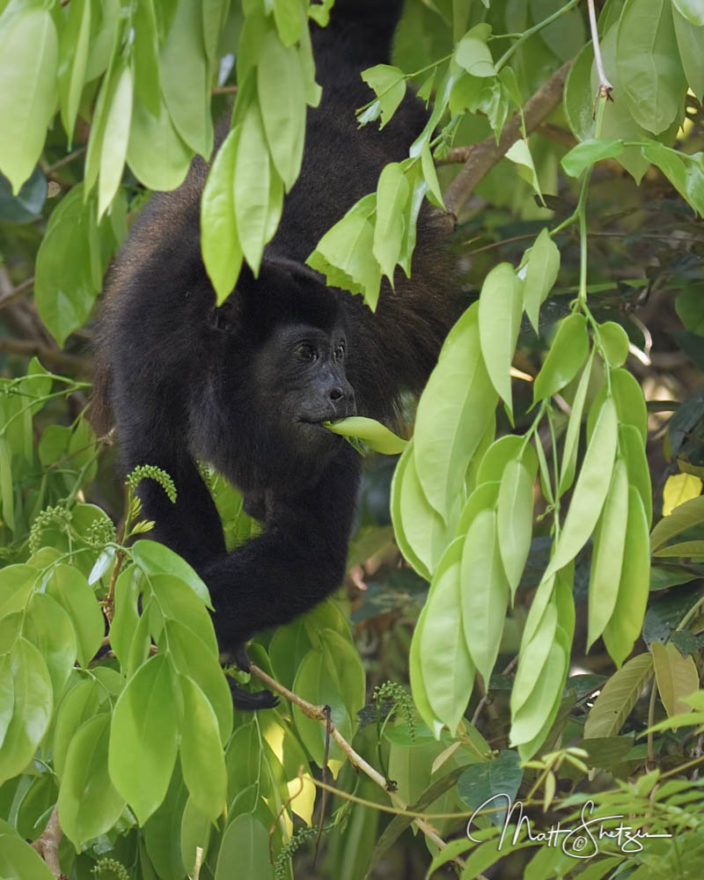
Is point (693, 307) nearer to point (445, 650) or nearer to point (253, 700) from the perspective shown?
point (253, 700)

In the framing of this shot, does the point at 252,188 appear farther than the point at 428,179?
No

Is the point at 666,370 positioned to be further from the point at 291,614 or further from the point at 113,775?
the point at 113,775

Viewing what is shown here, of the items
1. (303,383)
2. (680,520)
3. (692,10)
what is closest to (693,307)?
(680,520)

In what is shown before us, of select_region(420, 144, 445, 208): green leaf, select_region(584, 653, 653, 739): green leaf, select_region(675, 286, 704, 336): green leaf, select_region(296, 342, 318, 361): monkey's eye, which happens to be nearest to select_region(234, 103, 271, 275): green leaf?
select_region(420, 144, 445, 208): green leaf

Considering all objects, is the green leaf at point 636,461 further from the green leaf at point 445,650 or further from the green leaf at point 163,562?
the green leaf at point 163,562

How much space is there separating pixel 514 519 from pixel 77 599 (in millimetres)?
554

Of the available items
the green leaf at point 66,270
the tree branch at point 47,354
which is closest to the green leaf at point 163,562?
the green leaf at point 66,270

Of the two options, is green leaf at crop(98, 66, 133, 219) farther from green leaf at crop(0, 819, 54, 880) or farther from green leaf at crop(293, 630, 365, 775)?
green leaf at crop(293, 630, 365, 775)

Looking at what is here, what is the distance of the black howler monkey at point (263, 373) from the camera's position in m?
2.21

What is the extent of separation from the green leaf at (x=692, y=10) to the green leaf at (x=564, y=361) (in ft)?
1.21

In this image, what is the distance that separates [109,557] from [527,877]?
60 centimetres

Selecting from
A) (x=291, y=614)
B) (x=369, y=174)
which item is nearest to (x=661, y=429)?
(x=369, y=174)

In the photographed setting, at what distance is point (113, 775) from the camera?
120 centimetres

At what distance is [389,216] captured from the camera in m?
1.23
